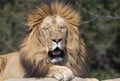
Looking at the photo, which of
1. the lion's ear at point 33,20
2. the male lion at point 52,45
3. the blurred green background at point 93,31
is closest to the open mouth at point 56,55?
the male lion at point 52,45

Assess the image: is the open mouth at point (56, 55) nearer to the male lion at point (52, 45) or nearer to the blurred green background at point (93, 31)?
the male lion at point (52, 45)

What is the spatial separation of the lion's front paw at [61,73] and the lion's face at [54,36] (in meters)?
0.13

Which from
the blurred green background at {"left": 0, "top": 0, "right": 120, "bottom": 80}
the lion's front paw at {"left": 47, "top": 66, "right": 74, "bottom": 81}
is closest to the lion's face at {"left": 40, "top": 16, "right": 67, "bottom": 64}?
the lion's front paw at {"left": 47, "top": 66, "right": 74, "bottom": 81}

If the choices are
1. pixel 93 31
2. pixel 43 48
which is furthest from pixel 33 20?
pixel 93 31

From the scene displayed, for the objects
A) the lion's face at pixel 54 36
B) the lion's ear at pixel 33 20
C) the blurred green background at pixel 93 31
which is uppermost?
the lion's ear at pixel 33 20

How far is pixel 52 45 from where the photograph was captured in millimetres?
5762

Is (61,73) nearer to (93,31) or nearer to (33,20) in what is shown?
(33,20)

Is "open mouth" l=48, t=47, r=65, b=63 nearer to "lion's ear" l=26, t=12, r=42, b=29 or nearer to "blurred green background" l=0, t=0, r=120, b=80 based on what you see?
"lion's ear" l=26, t=12, r=42, b=29

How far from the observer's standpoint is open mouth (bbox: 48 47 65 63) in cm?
582

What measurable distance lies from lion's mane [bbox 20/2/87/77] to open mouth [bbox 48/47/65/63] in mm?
77

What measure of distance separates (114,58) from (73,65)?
6.98m

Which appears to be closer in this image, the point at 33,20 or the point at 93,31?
the point at 33,20

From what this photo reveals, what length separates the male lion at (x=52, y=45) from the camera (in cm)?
587

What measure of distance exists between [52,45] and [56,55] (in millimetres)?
155
